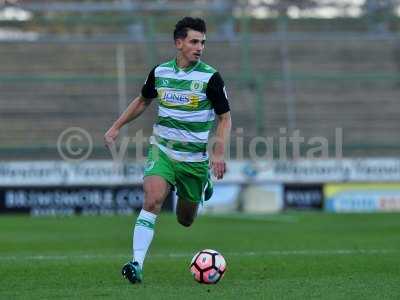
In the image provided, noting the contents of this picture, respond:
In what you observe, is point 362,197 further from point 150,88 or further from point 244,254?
point 150,88

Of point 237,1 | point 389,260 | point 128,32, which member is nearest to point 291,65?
point 237,1

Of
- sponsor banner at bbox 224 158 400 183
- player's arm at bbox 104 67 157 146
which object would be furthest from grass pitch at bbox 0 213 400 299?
sponsor banner at bbox 224 158 400 183

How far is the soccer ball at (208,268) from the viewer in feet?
29.1

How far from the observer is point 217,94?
9.37m

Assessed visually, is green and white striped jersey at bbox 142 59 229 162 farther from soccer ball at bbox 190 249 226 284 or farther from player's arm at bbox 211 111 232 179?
soccer ball at bbox 190 249 226 284

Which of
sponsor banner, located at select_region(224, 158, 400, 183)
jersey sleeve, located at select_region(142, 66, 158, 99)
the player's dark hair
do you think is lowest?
sponsor banner, located at select_region(224, 158, 400, 183)

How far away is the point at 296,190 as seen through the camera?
23141mm

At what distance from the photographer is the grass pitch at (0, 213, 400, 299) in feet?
27.4

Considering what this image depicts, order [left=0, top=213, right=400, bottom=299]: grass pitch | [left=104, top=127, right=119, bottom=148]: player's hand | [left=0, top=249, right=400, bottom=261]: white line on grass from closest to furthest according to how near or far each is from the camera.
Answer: [left=0, top=213, right=400, bottom=299]: grass pitch, [left=104, top=127, right=119, bottom=148]: player's hand, [left=0, top=249, right=400, bottom=261]: white line on grass

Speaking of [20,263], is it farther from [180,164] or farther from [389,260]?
[389,260]

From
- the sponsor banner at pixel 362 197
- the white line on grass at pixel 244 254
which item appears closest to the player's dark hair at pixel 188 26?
the white line on grass at pixel 244 254

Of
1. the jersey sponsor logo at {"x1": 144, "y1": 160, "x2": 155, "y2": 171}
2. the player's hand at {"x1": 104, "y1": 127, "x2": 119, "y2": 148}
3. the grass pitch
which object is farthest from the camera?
the player's hand at {"x1": 104, "y1": 127, "x2": 119, "y2": 148}

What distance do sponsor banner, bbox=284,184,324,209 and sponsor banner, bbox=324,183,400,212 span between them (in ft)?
0.59

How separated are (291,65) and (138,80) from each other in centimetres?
688
